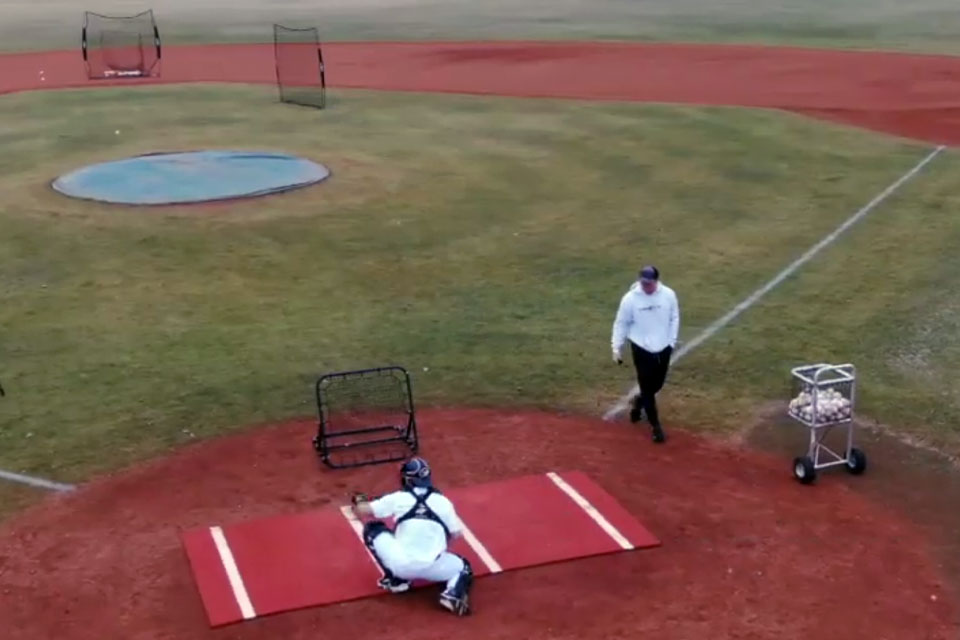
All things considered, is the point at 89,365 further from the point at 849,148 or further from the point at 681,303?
the point at 849,148

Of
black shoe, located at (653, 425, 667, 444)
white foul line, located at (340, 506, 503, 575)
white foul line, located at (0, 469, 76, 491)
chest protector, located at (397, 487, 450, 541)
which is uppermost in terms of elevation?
chest protector, located at (397, 487, 450, 541)

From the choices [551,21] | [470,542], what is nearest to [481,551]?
[470,542]

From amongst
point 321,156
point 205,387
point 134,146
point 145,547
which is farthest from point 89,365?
point 134,146

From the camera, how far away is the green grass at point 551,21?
5300cm

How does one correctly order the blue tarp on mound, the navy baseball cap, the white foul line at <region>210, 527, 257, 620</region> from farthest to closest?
1. the blue tarp on mound
2. the navy baseball cap
3. the white foul line at <region>210, 527, 257, 620</region>

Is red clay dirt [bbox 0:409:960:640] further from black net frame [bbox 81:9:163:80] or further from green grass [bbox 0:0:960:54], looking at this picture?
green grass [bbox 0:0:960:54]

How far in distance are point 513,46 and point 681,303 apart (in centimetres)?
3359

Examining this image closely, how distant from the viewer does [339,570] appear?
34.4 feet

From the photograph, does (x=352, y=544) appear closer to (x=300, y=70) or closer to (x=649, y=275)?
(x=649, y=275)

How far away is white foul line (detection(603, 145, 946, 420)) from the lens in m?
14.6

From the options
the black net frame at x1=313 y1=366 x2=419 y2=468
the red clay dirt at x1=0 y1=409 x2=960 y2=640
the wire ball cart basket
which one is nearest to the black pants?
the red clay dirt at x1=0 y1=409 x2=960 y2=640

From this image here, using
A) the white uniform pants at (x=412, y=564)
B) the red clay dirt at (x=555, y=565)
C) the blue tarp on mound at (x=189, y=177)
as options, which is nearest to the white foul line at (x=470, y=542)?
the red clay dirt at (x=555, y=565)

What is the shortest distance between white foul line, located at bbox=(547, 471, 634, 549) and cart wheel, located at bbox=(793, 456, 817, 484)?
2.21 meters

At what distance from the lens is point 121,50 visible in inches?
1932
